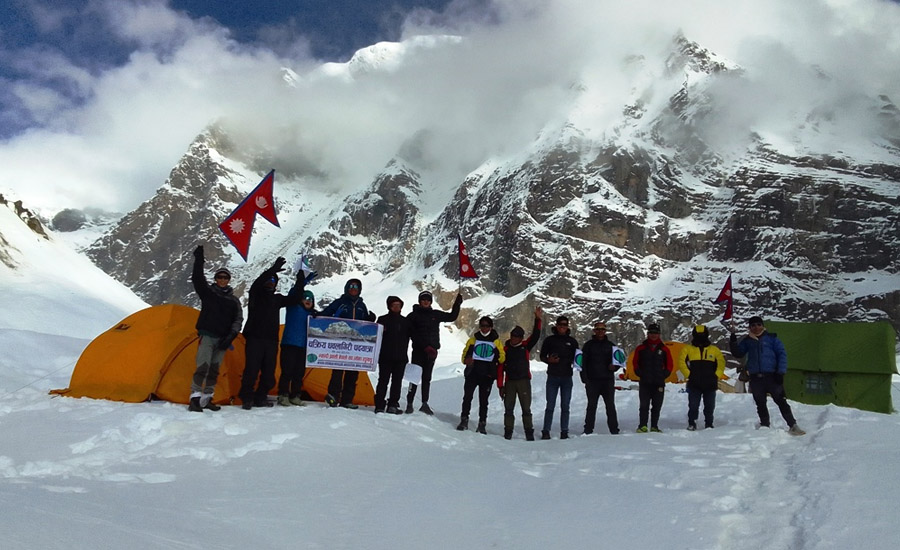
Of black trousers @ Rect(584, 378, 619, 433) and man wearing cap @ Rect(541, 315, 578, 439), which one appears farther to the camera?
man wearing cap @ Rect(541, 315, 578, 439)

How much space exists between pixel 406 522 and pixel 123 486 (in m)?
2.30

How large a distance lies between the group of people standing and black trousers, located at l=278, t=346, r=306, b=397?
15 millimetres

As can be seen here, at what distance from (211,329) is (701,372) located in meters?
7.66

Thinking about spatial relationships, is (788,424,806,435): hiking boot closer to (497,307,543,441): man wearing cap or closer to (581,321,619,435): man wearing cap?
(581,321,619,435): man wearing cap

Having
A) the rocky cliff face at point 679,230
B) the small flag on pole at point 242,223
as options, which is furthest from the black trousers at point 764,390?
the rocky cliff face at point 679,230

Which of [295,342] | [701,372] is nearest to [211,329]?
[295,342]

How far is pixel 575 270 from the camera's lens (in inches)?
5871

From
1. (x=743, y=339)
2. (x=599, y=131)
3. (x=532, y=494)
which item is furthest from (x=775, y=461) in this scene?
(x=599, y=131)

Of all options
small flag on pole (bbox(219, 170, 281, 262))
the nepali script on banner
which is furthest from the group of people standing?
small flag on pole (bbox(219, 170, 281, 262))

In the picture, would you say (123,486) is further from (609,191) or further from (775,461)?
(609,191)

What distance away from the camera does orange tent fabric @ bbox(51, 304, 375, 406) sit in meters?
9.59

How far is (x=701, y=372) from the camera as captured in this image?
11.3m

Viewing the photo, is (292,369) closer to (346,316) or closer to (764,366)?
(346,316)

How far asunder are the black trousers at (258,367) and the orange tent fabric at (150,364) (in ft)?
1.82
